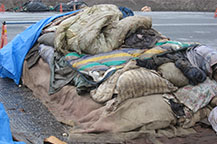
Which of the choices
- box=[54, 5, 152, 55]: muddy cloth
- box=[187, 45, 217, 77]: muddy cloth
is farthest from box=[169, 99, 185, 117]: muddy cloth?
box=[54, 5, 152, 55]: muddy cloth

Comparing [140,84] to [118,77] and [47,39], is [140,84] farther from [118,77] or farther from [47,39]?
[47,39]

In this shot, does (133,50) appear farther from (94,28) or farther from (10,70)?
(10,70)

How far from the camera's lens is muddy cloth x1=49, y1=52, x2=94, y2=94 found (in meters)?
4.30

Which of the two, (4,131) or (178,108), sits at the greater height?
(4,131)

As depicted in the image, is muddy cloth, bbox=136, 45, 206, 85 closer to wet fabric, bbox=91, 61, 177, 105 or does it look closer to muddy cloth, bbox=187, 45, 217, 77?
muddy cloth, bbox=187, 45, 217, 77

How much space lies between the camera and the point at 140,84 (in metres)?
3.90

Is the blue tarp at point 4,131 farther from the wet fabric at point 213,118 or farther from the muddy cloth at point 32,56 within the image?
the muddy cloth at point 32,56

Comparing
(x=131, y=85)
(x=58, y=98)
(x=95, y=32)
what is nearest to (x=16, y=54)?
(x=58, y=98)

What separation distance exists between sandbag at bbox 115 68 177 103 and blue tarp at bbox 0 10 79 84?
2658 millimetres

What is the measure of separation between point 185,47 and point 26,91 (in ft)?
9.40

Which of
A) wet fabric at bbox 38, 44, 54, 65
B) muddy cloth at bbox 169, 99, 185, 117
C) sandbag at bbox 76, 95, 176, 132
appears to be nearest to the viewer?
sandbag at bbox 76, 95, 176, 132

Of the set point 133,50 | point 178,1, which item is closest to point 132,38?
point 133,50

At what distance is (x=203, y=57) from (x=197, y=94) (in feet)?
2.16

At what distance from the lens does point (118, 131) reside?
142 inches
